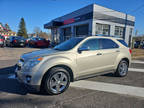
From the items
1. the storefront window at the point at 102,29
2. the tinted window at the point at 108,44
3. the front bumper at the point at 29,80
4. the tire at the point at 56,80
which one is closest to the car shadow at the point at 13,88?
the front bumper at the point at 29,80

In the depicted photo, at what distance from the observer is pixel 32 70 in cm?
272

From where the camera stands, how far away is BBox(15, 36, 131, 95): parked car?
A: 280cm

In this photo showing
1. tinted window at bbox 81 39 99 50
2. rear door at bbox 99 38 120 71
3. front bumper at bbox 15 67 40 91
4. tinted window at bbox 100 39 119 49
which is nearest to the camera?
front bumper at bbox 15 67 40 91

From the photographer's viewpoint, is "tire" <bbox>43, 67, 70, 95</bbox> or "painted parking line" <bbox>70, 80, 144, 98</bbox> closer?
"tire" <bbox>43, 67, 70, 95</bbox>

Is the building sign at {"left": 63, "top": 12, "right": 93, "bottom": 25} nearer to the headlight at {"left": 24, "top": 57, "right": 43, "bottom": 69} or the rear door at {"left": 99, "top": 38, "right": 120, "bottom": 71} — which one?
the rear door at {"left": 99, "top": 38, "right": 120, "bottom": 71}

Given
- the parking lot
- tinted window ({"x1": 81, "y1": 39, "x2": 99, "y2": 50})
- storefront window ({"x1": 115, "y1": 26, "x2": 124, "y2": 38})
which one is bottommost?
the parking lot

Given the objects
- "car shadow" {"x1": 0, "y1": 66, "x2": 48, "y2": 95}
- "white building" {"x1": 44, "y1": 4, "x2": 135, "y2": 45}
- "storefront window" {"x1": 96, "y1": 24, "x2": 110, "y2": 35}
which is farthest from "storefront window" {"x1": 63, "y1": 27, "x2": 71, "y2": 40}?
"car shadow" {"x1": 0, "y1": 66, "x2": 48, "y2": 95}

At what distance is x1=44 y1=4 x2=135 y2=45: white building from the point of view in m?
16.8

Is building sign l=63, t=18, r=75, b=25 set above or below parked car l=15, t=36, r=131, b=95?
above

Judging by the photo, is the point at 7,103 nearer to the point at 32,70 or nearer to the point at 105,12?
the point at 32,70

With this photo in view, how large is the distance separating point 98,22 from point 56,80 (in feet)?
53.0

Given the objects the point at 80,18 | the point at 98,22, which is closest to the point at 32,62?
the point at 98,22

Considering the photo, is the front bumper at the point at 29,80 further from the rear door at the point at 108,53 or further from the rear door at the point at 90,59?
the rear door at the point at 108,53

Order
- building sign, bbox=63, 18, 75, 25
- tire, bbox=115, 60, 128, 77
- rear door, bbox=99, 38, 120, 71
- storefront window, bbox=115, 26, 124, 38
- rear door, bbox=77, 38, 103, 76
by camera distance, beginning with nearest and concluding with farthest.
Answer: rear door, bbox=77, 38, 103, 76 < rear door, bbox=99, 38, 120, 71 < tire, bbox=115, 60, 128, 77 < storefront window, bbox=115, 26, 124, 38 < building sign, bbox=63, 18, 75, 25
